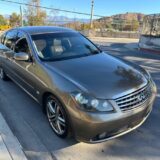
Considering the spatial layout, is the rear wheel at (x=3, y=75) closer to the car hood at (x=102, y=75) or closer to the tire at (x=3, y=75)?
the tire at (x=3, y=75)

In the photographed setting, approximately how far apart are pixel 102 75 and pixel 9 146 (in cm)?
165

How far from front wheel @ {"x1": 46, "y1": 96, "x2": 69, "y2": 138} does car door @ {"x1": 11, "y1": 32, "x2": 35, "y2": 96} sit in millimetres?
605

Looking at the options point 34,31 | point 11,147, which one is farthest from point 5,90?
point 11,147

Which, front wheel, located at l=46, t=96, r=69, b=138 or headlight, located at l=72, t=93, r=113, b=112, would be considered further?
front wheel, located at l=46, t=96, r=69, b=138

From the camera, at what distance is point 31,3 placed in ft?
138

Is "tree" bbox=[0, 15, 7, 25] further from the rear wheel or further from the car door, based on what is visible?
the car door

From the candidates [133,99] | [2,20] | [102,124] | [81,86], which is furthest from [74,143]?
[2,20]

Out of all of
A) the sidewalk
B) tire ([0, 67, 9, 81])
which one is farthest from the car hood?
tire ([0, 67, 9, 81])

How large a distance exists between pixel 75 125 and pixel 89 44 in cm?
222

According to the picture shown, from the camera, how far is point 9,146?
3.07 meters

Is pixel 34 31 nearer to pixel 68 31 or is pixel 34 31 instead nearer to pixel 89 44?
pixel 68 31

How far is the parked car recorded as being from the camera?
2.74 m

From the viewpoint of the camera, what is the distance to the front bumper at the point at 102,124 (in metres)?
2.69

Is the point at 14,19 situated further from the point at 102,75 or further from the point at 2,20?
the point at 102,75
